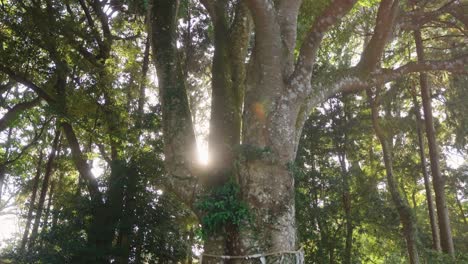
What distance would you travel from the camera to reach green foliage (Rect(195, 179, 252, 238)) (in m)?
4.36

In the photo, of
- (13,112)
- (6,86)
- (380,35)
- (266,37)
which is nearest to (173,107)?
(266,37)

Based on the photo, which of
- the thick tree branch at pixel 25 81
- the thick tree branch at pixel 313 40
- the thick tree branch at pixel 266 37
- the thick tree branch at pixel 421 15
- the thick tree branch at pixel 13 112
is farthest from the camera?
the thick tree branch at pixel 13 112

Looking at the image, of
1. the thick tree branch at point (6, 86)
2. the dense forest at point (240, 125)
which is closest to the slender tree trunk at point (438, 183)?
the dense forest at point (240, 125)

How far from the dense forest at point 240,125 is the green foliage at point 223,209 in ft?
0.06

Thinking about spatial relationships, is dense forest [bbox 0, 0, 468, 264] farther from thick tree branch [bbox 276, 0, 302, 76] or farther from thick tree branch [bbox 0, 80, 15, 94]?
thick tree branch [bbox 0, 80, 15, 94]

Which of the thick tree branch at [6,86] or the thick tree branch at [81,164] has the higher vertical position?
the thick tree branch at [6,86]

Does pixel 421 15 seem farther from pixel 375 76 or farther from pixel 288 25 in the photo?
pixel 288 25

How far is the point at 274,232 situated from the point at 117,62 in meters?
7.65

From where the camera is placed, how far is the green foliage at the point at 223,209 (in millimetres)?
4363

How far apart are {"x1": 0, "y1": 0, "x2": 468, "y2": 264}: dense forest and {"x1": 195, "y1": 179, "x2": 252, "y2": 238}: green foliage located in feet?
0.06

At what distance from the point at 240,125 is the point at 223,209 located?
5.37 ft

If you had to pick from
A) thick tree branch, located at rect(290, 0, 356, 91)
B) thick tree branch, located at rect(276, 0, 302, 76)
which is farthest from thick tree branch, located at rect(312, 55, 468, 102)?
thick tree branch, located at rect(276, 0, 302, 76)

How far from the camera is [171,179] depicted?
197 inches

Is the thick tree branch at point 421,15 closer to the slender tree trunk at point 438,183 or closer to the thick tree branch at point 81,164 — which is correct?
the slender tree trunk at point 438,183
